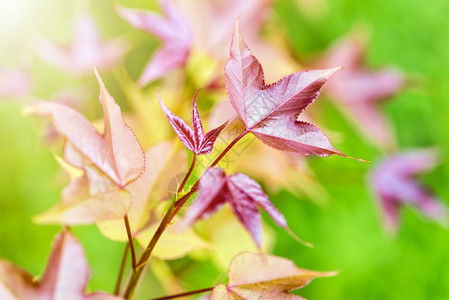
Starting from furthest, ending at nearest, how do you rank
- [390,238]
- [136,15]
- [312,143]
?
[390,238] < [136,15] < [312,143]

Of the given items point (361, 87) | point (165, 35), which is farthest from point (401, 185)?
point (165, 35)

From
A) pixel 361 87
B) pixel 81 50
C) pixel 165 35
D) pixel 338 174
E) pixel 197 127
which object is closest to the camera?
pixel 197 127

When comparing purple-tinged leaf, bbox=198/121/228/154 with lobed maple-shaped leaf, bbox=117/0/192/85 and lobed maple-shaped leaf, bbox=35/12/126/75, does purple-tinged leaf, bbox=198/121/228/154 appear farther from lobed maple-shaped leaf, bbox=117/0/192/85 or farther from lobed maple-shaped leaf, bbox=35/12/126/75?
lobed maple-shaped leaf, bbox=35/12/126/75

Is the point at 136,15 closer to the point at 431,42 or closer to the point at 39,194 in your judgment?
the point at 39,194

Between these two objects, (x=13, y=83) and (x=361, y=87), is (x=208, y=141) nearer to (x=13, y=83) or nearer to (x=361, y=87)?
(x=13, y=83)

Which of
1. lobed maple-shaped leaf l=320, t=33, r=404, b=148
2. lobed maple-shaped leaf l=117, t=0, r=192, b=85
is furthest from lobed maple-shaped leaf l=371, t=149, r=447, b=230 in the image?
lobed maple-shaped leaf l=117, t=0, r=192, b=85

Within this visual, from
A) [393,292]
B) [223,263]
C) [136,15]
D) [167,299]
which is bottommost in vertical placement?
[393,292]

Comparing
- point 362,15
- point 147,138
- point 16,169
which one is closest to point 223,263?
point 147,138
